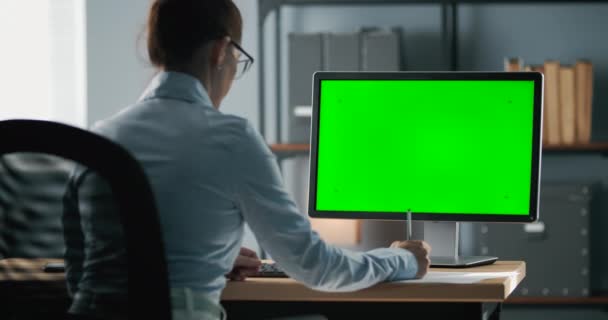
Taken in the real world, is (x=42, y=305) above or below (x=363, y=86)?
below

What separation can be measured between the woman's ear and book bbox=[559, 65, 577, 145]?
213 cm

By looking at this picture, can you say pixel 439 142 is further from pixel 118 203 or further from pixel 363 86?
pixel 118 203

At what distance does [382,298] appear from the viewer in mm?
1606

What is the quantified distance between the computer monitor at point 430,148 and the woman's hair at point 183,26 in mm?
531

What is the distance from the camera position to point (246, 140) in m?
1.37

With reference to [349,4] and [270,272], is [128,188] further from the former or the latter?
[349,4]

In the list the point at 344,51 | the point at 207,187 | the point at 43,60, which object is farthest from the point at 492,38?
the point at 207,187

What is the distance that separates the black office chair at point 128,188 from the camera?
1127mm

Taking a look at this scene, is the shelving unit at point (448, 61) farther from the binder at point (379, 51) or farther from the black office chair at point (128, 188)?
the black office chair at point (128, 188)

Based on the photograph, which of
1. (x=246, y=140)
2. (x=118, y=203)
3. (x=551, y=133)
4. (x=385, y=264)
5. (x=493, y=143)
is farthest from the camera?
(x=551, y=133)

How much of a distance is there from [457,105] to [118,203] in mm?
993

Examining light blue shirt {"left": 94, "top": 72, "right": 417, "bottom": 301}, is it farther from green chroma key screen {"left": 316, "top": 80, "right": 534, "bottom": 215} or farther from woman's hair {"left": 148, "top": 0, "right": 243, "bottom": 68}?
green chroma key screen {"left": 316, "top": 80, "right": 534, "bottom": 215}

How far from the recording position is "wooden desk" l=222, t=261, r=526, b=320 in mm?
1616

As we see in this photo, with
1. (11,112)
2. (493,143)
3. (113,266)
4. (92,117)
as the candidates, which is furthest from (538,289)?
(113,266)
